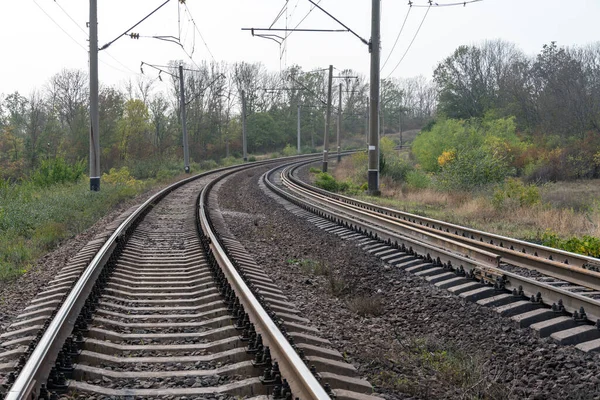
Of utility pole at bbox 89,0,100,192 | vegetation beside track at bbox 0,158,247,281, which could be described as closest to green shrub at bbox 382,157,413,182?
vegetation beside track at bbox 0,158,247,281

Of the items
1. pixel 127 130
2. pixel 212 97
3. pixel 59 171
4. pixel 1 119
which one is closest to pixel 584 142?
pixel 59 171

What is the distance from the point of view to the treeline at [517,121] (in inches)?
1202

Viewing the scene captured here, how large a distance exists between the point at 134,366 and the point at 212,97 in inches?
2766

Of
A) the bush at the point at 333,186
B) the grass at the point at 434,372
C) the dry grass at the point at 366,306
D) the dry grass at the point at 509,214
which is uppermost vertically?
the bush at the point at 333,186

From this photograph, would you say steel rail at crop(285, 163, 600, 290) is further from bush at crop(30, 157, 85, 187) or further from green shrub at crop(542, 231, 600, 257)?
bush at crop(30, 157, 85, 187)

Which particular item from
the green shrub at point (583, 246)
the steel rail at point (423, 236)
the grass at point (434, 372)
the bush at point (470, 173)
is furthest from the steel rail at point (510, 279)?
the bush at point (470, 173)

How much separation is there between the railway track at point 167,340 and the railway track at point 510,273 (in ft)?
6.34

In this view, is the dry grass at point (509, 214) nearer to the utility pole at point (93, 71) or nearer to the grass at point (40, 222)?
the grass at point (40, 222)

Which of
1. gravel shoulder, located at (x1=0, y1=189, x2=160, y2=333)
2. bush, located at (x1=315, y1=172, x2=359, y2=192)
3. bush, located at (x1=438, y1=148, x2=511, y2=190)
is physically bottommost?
gravel shoulder, located at (x1=0, y1=189, x2=160, y2=333)

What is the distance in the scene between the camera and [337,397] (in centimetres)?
397

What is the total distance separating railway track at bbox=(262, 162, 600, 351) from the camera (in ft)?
18.0

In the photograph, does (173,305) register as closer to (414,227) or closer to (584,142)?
(414,227)

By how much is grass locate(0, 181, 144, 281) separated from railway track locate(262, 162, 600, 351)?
5623 mm

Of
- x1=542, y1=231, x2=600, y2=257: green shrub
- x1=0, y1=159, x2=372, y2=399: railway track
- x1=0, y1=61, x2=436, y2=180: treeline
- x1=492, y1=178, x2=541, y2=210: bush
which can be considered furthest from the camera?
x1=0, y1=61, x2=436, y2=180: treeline
